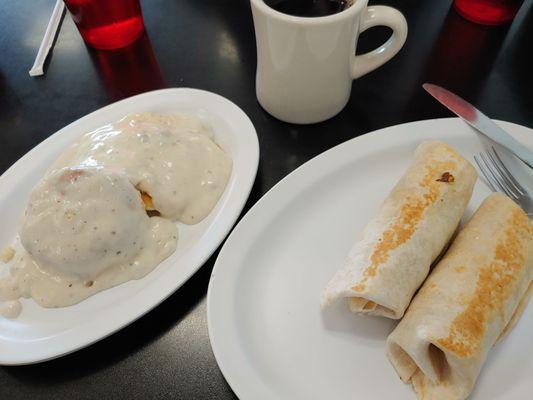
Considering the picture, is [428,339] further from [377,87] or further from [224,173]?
[377,87]

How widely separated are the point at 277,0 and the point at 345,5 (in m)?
0.13

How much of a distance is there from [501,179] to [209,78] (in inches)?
29.0

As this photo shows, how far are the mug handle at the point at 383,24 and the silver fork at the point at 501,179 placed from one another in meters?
0.28

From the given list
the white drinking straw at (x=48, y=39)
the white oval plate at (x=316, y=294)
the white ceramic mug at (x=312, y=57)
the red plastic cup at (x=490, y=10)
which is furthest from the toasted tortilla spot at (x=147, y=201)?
the red plastic cup at (x=490, y=10)

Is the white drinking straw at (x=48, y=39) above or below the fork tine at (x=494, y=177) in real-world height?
below

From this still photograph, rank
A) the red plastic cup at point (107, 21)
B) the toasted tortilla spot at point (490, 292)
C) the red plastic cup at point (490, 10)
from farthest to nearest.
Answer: the red plastic cup at point (490, 10)
the red plastic cup at point (107, 21)
the toasted tortilla spot at point (490, 292)

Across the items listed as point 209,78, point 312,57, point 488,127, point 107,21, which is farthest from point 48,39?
point 488,127

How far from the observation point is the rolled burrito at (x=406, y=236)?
2.04ft

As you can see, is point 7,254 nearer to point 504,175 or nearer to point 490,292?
point 490,292

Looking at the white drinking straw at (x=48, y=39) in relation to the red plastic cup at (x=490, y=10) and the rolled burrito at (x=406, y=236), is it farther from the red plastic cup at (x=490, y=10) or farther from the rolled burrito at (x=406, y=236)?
the red plastic cup at (x=490, y=10)

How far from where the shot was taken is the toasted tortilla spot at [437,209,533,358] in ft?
1.84

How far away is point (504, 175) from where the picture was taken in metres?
0.81

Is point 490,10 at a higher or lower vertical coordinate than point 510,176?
higher

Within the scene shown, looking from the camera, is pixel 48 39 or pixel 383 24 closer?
pixel 383 24
